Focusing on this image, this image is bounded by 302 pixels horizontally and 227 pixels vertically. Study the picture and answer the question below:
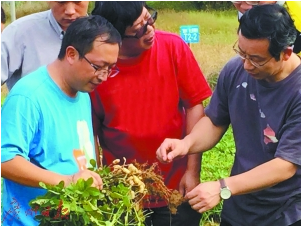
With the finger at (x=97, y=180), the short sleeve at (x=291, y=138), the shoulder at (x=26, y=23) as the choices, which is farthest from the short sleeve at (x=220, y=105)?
the shoulder at (x=26, y=23)

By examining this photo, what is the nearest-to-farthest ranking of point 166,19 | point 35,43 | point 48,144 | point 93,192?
point 93,192, point 48,144, point 35,43, point 166,19

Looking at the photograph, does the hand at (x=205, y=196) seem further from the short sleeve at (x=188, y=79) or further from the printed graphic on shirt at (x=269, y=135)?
the short sleeve at (x=188, y=79)

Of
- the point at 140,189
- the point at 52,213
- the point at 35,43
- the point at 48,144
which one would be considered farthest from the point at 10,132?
the point at 35,43

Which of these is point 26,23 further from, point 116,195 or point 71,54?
point 116,195

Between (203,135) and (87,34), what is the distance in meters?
0.73

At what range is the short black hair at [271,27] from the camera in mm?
2213

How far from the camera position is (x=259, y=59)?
2.24 meters

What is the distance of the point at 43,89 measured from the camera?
7.04ft

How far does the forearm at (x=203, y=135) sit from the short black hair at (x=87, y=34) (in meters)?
0.59

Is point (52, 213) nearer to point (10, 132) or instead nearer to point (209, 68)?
point (10, 132)

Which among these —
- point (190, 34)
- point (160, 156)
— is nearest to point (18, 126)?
point (160, 156)

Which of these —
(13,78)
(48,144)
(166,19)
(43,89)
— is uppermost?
(43,89)

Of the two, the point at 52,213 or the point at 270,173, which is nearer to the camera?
the point at 52,213

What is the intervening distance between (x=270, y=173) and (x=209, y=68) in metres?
4.81
